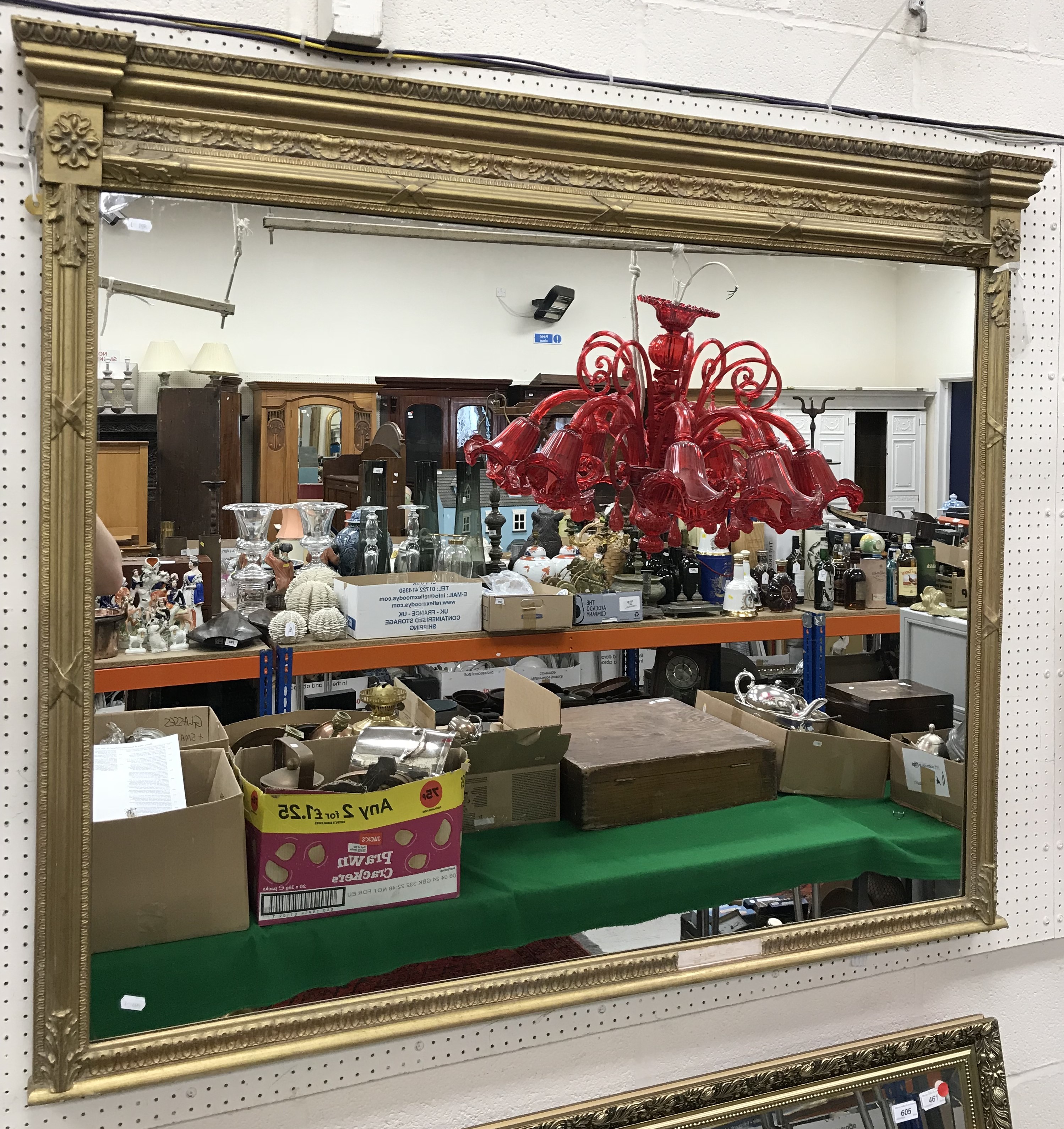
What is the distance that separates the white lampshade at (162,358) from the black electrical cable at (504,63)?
1.44 feet

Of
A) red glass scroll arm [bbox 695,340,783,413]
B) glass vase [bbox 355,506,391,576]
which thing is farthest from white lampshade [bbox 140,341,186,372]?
red glass scroll arm [bbox 695,340,783,413]

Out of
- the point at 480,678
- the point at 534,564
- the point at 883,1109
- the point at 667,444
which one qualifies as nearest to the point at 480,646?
the point at 480,678

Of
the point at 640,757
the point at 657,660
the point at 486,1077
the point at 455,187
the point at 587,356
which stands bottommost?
the point at 486,1077

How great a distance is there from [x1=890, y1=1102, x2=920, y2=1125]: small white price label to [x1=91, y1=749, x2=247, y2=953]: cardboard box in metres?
1.28

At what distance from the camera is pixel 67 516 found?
1387mm

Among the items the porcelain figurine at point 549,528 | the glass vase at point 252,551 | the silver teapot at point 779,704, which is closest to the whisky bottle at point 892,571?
the silver teapot at point 779,704

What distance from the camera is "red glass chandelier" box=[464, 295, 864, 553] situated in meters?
1.63

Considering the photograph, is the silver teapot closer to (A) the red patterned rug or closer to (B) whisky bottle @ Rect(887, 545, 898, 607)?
(B) whisky bottle @ Rect(887, 545, 898, 607)

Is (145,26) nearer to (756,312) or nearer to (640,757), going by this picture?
(756,312)

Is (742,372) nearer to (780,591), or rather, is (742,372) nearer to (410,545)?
(780,591)

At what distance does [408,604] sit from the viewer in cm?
180

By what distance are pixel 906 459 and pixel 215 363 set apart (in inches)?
49.7

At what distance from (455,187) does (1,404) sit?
73 centimetres

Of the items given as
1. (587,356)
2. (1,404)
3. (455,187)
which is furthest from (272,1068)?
(455,187)
